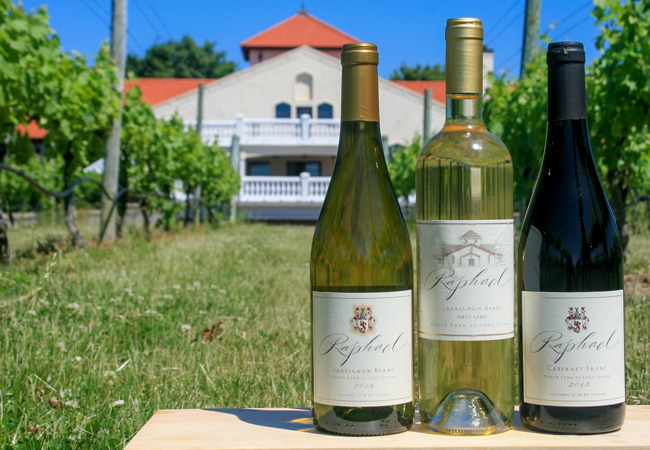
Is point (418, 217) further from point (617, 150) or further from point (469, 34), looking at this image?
point (617, 150)

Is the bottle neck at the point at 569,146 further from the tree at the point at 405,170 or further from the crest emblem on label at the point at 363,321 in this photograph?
the tree at the point at 405,170

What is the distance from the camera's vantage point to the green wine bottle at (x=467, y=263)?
1.33m

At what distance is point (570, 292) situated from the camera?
1357 millimetres

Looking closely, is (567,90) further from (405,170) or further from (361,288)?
(405,170)

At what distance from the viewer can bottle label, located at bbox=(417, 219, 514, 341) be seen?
1.33 metres

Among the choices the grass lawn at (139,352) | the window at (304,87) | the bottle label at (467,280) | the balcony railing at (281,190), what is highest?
the window at (304,87)

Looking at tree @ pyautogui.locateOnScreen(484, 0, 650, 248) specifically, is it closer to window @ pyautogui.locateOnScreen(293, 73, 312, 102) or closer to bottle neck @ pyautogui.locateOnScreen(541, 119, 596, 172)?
bottle neck @ pyautogui.locateOnScreen(541, 119, 596, 172)

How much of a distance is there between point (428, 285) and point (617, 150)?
5.27 metres

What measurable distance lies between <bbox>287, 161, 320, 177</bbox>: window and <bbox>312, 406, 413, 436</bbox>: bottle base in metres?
35.2

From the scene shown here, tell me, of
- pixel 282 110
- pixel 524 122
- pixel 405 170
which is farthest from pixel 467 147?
pixel 282 110

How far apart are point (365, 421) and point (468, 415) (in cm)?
19

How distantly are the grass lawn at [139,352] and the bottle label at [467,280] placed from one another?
107 centimetres

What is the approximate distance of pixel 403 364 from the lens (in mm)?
1370

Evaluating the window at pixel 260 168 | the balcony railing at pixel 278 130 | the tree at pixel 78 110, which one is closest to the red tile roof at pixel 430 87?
the window at pixel 260 168
